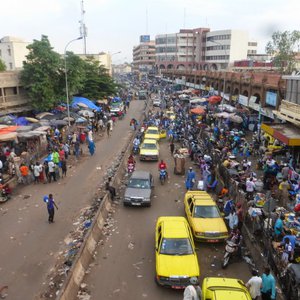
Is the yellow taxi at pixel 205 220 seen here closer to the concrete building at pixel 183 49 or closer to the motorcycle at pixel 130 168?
the motorcycle at pixel 130 168

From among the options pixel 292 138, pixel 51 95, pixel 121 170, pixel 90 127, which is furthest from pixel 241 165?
pixel 51 95

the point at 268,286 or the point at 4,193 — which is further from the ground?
the point at 268,286

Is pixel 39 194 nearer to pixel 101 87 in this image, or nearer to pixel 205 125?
pixel 205 125

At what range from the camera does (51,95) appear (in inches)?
1241

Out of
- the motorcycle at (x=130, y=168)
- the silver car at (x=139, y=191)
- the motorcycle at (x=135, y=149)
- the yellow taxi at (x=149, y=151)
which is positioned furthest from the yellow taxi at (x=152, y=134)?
the silver car at (x=139, y=191)

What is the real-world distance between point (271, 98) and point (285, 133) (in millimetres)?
9297

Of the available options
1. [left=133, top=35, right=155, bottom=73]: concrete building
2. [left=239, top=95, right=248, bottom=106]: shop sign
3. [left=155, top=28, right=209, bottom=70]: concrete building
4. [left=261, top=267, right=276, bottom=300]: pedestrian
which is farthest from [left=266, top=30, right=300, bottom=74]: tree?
[left=133, top=35, right=155, bottom=73]: concrete building

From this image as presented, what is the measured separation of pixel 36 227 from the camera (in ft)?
45.5

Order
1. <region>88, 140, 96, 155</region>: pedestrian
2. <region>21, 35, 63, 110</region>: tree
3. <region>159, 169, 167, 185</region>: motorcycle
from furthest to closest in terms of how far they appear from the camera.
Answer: <region>21, 35, 63, 110</region>: tree < <region>88, 140, 96, 155</region>: pedestrian < <region>159, 169, 167, 185</region>: motorcycle

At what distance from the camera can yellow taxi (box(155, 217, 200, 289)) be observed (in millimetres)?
9672

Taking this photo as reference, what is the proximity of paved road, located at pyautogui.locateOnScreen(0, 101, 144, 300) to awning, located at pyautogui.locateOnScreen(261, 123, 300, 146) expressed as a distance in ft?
36.2

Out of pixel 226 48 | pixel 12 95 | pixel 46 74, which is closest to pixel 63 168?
pixel 46 74

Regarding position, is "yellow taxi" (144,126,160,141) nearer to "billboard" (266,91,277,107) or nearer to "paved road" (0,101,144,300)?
"paved road" (0,101,144,300)

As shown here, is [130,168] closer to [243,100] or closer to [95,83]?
[243,100]
